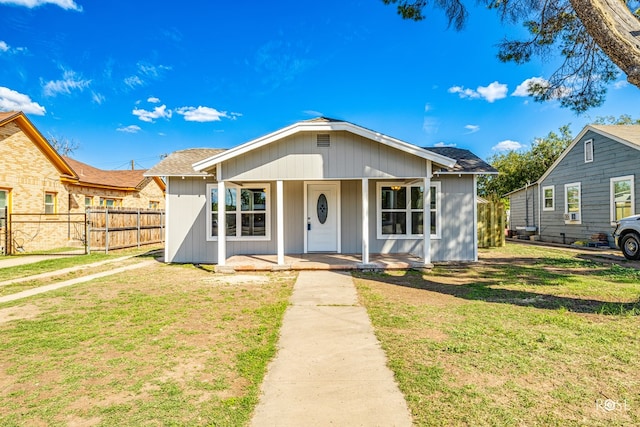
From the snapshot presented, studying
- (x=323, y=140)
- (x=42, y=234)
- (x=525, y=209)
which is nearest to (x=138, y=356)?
(x=323, y=140)

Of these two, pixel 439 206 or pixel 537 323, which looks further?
pixel 439 206

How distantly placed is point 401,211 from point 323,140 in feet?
11.9

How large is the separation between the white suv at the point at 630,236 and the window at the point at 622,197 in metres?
2.48

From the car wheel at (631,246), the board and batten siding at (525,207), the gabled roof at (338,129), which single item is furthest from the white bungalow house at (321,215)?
the board and batten siding at (525,207)

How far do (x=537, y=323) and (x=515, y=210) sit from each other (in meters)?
19.3

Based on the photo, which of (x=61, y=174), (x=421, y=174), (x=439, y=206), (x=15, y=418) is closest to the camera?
(x=15, y=418)

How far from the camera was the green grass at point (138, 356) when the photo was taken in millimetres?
2492

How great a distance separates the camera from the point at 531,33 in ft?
28.5

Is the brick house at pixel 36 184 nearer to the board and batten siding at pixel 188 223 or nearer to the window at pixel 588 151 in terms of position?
the board and batten siding at pixel 188 223

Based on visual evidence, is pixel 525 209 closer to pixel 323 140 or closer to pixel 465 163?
pixel 465 163

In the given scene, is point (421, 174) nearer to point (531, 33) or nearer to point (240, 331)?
point (531, 33)

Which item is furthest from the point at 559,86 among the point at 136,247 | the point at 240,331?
the point at 136,247

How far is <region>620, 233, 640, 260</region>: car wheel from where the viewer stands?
1007 cm

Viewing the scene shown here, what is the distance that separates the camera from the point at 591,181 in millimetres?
14188
